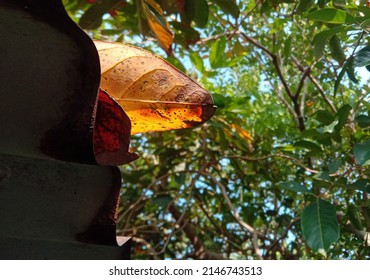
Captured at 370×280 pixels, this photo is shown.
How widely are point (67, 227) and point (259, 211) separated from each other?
6.68ft

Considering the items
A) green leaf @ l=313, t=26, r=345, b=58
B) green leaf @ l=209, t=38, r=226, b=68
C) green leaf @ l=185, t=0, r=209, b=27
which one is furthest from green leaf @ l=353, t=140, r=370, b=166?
green leaf @ l=209, t=38, r=226, b=68

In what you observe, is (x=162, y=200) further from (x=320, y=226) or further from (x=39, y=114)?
(x=39, y=114)

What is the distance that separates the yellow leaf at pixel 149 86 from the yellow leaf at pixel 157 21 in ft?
2.55

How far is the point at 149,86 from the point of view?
442 mm

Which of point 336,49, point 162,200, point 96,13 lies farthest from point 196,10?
point 162,200

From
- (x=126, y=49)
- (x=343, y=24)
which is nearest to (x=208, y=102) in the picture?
(x=126, y=49)

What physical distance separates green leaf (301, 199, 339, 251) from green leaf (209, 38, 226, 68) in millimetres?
931

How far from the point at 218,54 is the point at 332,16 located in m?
0.97

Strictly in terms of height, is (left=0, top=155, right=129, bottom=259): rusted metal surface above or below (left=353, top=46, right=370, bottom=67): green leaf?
below

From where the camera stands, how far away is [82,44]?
0.36 m

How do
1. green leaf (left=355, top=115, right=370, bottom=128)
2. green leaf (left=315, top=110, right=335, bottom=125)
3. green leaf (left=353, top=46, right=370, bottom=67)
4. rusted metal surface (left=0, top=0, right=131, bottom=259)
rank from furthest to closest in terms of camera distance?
green leaf (left=315, top=110, right=335, bottom=125), green leaf (left=355, top=115, right=370, bottom=128), green leaf (left=353, top=46, right=370, bottom=67), rusted metal surface (left=0, top=0, right=131, bottom=259)

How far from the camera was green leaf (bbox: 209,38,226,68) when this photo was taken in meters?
2.07

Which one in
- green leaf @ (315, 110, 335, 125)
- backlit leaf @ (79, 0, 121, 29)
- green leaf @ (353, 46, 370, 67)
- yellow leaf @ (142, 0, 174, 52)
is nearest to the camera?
green leaf @ (353, 46, 370, 67)

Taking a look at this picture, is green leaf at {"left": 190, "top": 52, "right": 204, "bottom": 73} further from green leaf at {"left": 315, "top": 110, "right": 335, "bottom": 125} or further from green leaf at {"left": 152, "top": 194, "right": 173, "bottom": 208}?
green leaf at {"left": 315, "top": 110, "right": 335, "bottom": 125}
